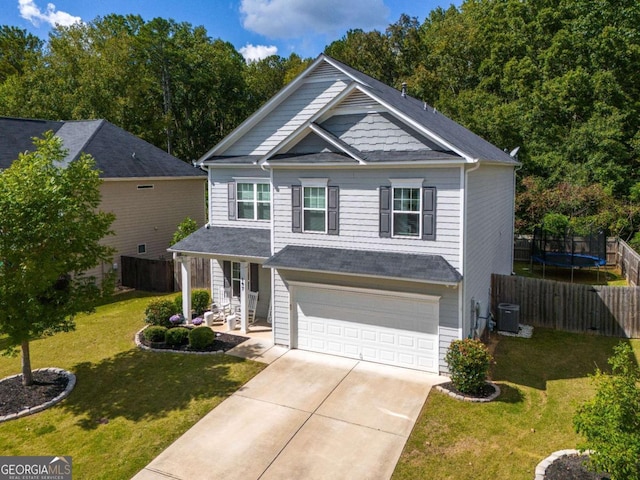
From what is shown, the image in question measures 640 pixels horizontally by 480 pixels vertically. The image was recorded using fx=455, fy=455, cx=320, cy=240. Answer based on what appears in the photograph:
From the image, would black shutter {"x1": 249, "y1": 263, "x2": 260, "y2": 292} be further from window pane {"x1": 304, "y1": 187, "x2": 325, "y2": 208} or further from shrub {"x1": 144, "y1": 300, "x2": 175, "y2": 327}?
window pane {"x1": 304, "y1": 187, "x2": 325, "y2": 208}

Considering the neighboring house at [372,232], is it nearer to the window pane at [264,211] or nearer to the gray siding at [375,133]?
the gray siding at [375,133]

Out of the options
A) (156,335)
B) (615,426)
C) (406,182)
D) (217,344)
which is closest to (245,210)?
(217,344)

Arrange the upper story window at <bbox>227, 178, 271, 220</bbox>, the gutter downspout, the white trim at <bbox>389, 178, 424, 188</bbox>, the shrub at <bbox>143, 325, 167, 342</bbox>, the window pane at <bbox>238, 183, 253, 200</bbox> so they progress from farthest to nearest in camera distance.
→ the window pane at <bbox>238, 183, 253, 200</bbox> < the upper story window at <bbox>227, 178, 271, 220</bbox> < the shrub at <bbox>143, 325, 167, 342</bbox> < the white trim at <bbox>389, 178, 424, 188</bbox> < the gutter downspout

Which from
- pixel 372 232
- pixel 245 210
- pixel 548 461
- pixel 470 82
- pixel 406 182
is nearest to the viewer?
pixel 548 461

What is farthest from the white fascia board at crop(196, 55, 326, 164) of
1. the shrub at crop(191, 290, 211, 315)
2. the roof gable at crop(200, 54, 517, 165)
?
the shrub at crop(191, 290, 211, 315)

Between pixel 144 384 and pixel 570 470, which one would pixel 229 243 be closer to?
pixel 144 384

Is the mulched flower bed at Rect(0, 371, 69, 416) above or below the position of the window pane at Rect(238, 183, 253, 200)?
below
